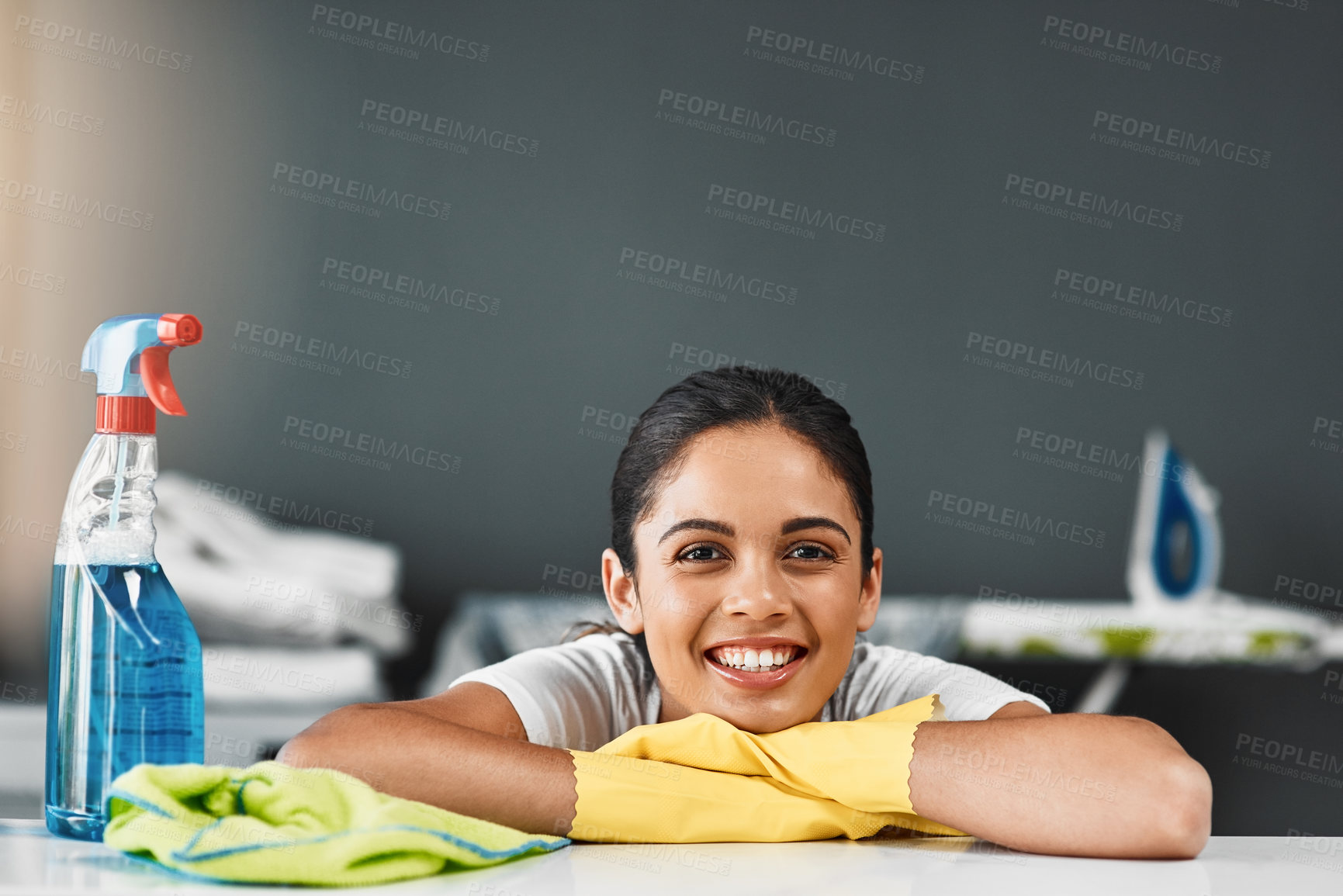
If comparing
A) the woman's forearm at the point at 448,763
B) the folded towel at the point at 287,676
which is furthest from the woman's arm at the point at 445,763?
the folded towel at the point at 287,676

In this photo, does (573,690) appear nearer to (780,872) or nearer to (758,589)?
(758,589)

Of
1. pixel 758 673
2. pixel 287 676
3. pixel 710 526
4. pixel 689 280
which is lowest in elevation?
pixel 287 676

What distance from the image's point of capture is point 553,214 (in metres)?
1.88

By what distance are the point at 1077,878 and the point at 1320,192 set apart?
1.75 meters

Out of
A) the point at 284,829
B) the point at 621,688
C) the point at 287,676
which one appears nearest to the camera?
the point at 284,829

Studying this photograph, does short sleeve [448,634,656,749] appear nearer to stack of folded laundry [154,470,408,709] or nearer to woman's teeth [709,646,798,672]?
woman's teeth [709,646,798,672]

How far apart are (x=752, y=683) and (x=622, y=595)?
20 centimetres

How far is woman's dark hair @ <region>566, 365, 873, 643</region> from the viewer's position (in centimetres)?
97

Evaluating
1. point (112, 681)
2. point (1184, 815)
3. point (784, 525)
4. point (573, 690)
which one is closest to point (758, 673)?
point (784, 525)

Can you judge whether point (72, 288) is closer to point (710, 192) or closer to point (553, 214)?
point (553, 214)

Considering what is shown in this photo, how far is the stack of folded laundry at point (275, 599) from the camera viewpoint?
175cm

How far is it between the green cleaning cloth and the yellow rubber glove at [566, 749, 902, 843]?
0.29 ft

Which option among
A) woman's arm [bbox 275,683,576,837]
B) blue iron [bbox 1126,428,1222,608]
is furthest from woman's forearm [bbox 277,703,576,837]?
blue iron [bbox 1126,428,1222,608]

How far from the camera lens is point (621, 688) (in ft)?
3.58
